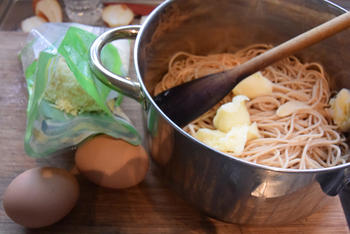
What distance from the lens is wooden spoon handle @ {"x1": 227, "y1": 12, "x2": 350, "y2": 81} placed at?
80 centimetres

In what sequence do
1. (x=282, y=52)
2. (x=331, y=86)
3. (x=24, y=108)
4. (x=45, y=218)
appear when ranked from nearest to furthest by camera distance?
(x=45, y=218) → (x=282, y=52) → (x=24, y=108) → (x=331, y=86)

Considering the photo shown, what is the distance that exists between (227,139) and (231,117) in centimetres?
9

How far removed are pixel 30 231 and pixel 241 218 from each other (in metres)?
0.52

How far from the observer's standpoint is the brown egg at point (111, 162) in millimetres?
828

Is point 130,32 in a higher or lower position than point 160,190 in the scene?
higher

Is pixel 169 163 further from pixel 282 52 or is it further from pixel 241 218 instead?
pixel 282 52

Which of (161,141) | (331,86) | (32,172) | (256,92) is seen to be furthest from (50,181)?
(331,86)

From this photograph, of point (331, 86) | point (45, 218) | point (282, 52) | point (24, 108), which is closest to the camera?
point (45, 218)

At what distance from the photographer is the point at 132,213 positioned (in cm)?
87

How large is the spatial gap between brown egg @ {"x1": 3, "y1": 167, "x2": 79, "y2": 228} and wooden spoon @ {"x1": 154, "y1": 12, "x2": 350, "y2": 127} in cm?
33

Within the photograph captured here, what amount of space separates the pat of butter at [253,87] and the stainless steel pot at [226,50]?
0.68 feet

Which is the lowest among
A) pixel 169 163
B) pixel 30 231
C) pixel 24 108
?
pixel 30 231

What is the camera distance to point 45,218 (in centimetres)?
76

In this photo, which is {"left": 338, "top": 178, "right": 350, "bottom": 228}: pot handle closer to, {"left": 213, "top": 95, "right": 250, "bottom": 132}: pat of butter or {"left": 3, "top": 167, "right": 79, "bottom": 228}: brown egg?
{"left": 213, "top": 95, "right": 250, "bottom": 132}: pat of butter
